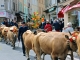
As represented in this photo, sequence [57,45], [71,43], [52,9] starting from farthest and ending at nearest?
[52,9], [57,45], [71,43]

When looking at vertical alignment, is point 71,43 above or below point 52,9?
below

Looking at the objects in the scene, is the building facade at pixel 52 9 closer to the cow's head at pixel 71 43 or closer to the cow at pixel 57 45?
the cow at pixel 57 45

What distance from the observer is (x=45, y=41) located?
332 inches

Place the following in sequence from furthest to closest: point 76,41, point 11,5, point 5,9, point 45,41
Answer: point 11,5 < point 5,9 < point 45,41 < point 76,41

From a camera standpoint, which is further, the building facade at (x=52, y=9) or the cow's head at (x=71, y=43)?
the building facade at (x=52, y=9)

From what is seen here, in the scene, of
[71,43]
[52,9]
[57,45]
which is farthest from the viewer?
[52,9]

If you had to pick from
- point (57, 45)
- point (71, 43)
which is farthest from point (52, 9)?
point (71, 43)

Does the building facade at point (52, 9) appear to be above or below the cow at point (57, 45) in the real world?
A: above

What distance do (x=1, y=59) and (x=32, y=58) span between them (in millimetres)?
1477

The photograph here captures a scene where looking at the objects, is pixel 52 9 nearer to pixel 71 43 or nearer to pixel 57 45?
pixel 57 45

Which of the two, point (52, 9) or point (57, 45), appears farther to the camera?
point (52, 9)

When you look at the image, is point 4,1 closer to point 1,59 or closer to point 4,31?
point 4,31

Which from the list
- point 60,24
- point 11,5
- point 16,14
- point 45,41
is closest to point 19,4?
point 16,14

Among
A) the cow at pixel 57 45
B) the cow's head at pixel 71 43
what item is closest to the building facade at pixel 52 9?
the cow at pixel 57 45
